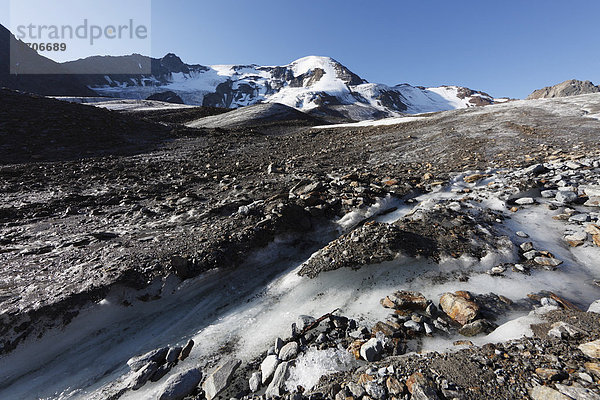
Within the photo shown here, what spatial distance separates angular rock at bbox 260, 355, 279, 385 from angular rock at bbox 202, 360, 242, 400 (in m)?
0.39

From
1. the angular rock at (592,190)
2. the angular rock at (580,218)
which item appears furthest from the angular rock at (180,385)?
the angular rock at (592,190)

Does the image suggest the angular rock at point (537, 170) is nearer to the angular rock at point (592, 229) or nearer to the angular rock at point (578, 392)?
the angular rock at point (592, 229)

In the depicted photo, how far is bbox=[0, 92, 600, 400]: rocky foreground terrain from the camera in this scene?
2873mm

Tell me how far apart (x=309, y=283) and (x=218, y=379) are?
226 centimetres

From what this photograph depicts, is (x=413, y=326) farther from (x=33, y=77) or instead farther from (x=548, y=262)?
(x=33, y=77)

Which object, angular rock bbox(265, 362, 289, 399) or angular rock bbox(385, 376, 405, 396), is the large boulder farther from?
angular rock bbox(385, 376, 405, 396)

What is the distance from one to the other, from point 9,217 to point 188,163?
22.3 feet

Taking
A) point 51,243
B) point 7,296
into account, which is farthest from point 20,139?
point 7,296

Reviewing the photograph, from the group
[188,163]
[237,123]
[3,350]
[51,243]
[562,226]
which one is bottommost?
[3,350]

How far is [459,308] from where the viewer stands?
3678mm

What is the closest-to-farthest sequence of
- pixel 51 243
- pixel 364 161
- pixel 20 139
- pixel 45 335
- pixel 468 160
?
1. pixel 45 335
2. pixel 51 243
3. pixel 468 160
4. pixel 364 161
5. pixel 20 139

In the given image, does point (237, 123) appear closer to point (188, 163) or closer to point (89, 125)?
point (89, 125)

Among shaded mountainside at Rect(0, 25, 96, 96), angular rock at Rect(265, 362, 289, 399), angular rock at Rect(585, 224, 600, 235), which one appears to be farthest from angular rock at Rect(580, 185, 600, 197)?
shaded mountainside at Rect(0, 25, 96, 96)

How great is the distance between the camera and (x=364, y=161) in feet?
40.3
